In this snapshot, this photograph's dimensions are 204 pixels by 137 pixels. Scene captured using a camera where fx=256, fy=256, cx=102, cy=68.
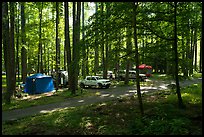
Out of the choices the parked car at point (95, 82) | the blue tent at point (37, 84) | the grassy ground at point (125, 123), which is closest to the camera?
the grassy ground at point (125, 123)

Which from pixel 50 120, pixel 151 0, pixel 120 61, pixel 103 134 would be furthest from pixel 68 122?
pixel 151 0

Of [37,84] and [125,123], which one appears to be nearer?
[125,123]

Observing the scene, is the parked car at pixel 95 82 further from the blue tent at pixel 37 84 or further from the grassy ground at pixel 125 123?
the grassy ground at pixel 125 123

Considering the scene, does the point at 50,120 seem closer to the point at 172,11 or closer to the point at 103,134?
the point at 103,134

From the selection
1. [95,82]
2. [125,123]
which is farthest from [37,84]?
[125,123]

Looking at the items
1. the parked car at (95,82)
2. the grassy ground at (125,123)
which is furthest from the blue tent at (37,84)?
the grassy ground at (125,123)

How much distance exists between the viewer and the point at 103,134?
9406 millimetres

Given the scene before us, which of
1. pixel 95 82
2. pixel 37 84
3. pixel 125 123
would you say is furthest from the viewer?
pixel 95 82

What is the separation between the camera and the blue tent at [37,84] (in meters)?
26.0

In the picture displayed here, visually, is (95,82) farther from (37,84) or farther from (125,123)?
(125,123)

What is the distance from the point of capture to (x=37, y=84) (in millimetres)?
26344

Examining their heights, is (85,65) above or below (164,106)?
above

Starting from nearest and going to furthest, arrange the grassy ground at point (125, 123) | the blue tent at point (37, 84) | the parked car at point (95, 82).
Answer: the grassy ground at point (125, 123), the blue tent at point (37, 84), the parked car at point (95, 82)

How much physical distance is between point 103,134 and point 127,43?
235 inches
